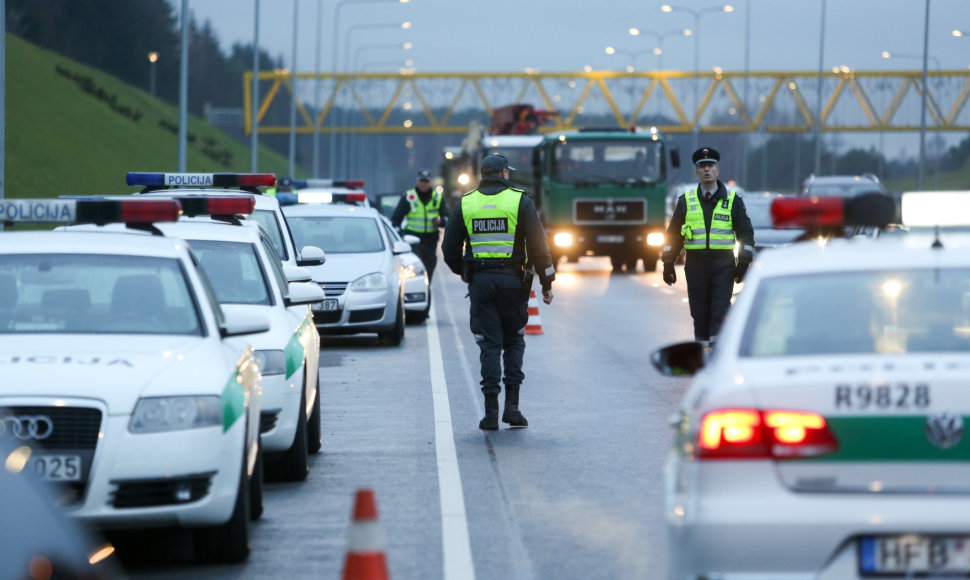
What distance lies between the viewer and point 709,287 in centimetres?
1408

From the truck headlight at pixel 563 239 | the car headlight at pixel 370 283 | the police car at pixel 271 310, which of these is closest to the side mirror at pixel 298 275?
the police car at pixel 271 310

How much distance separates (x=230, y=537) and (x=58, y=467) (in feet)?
2.90

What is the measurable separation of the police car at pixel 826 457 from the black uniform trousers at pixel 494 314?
598 centimetres

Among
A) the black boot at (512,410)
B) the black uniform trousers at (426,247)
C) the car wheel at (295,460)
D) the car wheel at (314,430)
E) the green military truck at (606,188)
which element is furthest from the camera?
the green military truck at (606,188)

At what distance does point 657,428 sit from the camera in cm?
1202

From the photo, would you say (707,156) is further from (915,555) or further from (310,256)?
(915,555)

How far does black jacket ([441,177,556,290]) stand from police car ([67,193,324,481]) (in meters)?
1.22

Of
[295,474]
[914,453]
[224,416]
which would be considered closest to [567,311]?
[295,474]

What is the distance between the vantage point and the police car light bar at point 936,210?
20.7 feet

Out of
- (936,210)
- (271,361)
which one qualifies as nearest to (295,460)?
(271,361)

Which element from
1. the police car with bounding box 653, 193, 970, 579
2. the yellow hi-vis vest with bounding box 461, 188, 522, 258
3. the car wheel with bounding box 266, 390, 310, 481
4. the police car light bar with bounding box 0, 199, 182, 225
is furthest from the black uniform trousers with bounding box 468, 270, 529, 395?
the police car with bounding box 653, 193, 970, 579

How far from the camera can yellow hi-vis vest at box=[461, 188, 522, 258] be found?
11.8 metres

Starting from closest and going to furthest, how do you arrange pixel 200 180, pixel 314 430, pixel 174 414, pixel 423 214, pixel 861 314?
pixel 861 314 < pixel 174 414 < pixel 314 430 < pixel 200 180 < pixel 423 214

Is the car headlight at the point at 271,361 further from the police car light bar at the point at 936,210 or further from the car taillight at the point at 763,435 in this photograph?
the car taillight at the point at 763,435
